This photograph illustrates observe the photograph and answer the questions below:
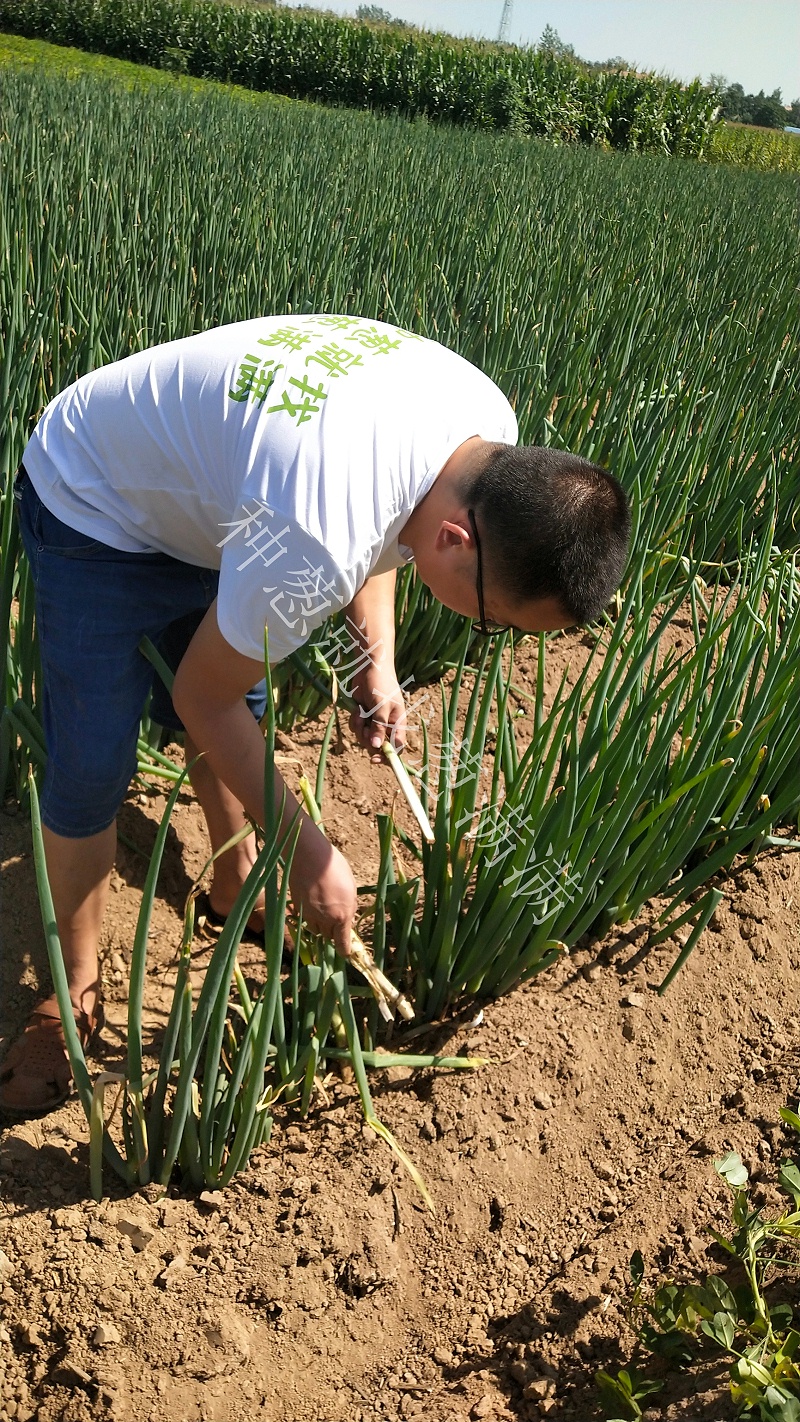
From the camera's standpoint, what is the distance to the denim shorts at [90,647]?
146cm

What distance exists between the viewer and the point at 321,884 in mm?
1321

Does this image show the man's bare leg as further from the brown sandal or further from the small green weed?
the small green weed

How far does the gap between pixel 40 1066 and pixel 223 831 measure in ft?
1.57

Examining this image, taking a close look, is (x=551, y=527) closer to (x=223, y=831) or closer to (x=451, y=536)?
(x=451, y=536)

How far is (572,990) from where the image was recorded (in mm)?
1926

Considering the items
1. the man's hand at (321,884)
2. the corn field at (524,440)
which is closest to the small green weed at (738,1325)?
the corn field at (524,440)

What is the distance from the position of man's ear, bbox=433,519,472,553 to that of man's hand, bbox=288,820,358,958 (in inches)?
15.3

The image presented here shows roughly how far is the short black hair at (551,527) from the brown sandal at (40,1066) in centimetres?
96

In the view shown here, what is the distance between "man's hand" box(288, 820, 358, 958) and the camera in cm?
131

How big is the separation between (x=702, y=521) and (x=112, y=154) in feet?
13.1

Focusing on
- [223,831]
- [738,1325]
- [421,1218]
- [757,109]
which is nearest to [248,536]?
[223,831]

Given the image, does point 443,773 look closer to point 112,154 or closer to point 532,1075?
point 532,1075

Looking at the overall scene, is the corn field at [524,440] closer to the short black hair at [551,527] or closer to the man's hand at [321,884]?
the man's hand at [321,884]

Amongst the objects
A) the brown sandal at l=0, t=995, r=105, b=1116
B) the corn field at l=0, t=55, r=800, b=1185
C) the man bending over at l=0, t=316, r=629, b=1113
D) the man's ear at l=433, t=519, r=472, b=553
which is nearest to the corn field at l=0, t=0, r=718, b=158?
the corn field at l=0, t=55, r=800, b=1185
